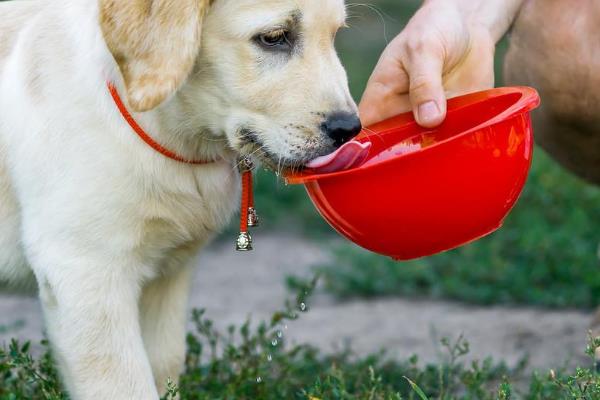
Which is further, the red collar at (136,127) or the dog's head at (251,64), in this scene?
the red collar at (136,127)

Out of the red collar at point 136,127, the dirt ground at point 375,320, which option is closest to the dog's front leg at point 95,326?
the red collar at point 136,127

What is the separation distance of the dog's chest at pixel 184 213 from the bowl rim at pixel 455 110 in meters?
0.33

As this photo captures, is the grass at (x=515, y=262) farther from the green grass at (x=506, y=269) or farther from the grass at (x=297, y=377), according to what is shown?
the grass at (x=297, y=377)

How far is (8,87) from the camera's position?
2.78 metres

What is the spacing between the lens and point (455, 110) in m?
2.86

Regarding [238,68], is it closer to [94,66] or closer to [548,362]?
[94,66]

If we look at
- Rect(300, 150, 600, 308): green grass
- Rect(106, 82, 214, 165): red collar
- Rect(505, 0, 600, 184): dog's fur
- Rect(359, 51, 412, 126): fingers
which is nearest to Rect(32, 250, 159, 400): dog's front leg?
Rect(106, 82, 214, 165): red collar

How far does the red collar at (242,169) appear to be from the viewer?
8.67 ft

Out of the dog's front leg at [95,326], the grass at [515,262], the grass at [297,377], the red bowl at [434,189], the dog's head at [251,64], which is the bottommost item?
the grass at [515,262]

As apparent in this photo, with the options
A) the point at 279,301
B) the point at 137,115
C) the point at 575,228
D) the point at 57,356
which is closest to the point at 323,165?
the point at 137,115

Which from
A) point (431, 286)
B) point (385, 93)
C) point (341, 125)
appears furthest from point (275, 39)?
point (431, 286)

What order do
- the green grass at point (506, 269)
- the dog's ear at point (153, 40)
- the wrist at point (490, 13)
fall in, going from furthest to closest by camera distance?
1. the green grass at point (506, 269)
2. the wrist at point (490, 13)
3. the dog's ear at point (153, 40)

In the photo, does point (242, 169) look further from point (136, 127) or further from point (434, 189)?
point (434, 189)

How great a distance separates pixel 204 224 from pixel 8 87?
62 cm
